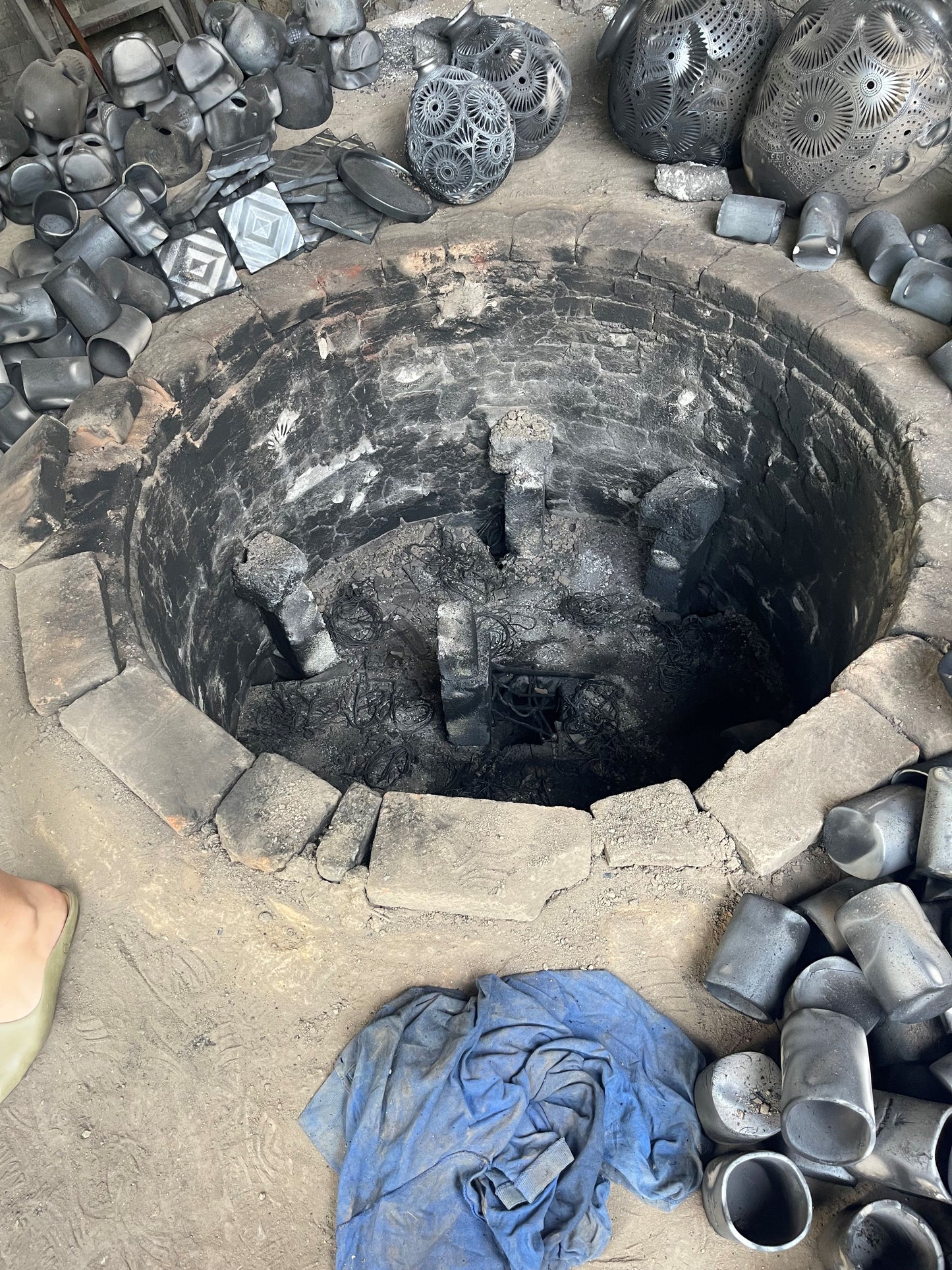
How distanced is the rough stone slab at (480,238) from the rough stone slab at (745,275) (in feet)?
3.37

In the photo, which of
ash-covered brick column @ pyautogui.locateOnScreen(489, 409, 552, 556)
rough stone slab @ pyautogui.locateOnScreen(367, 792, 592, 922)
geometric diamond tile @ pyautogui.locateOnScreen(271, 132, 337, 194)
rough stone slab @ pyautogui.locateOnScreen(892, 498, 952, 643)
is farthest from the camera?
ash-covered brick column @ pyautogui.locateOnScreen(489, 409, 552, 556)

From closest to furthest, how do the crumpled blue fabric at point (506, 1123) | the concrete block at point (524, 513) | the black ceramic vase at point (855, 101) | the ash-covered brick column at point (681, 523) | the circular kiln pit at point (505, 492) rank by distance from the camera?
the crumpled blue fabric at point (506, 1123), the black ceramic vase at point (855, 101), the circular kiln pit at point (505, 492), the ash-covered brick column at point (681, 523), the concrete block at point (524, 513)

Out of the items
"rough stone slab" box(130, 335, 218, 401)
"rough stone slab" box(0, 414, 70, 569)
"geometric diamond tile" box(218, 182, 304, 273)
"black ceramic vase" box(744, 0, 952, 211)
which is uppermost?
"black ceramic vase" box(744, 0, 952, 211)

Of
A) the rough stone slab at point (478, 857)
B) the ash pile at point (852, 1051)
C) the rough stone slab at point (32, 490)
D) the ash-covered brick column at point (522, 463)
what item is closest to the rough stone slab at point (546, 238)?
the ash-covered brick column at point (522, 463)

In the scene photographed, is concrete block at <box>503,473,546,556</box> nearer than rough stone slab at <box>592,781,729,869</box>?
No

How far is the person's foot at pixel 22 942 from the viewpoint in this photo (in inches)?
97.2

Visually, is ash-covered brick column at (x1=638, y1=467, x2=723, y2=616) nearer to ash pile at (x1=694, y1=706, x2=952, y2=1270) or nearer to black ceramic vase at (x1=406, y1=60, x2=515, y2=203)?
black ceramic vase at (x1=406, y1=60, x2=515, y2=203)

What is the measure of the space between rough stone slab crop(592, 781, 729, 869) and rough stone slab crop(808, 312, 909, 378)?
214 centimetres

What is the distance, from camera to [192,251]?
4082mm

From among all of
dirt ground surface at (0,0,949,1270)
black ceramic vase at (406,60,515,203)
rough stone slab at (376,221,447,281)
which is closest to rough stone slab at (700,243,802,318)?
black ceramic vase at (406,60,515,203)

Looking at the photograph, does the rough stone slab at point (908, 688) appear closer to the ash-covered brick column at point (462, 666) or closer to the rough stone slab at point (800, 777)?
the rough stone slab at point (800, 777)

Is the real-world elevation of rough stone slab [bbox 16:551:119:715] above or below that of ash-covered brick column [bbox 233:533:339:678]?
above

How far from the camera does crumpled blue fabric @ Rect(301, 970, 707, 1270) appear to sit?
227 cm

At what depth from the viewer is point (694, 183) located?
14.2ft
